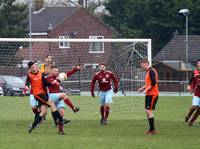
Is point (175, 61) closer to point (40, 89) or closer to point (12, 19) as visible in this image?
point (12, 19)

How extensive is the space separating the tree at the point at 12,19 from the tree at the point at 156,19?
1096 centimetres

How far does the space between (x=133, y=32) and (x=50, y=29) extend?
8.42 metres

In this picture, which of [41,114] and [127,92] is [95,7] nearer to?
[127,92]

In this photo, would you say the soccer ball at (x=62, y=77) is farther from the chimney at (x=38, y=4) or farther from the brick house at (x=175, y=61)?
the chimney at (x=38, y=4)

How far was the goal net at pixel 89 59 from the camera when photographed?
29156 millimetres

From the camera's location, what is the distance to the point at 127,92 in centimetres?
3222

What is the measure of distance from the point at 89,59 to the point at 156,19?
3783 centimetres

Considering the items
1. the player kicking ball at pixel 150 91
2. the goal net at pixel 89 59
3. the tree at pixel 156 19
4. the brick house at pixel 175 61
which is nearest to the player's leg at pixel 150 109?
the player kicking ball at pixel 150 91

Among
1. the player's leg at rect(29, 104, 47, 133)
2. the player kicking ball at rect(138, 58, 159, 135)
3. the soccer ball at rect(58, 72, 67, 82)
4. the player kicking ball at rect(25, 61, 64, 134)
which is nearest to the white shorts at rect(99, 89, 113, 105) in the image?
the soccer ball at rect(58, 72, 67, 82)

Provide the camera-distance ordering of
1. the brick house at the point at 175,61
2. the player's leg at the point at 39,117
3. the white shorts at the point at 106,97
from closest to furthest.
Answer: the player's leg at the point at 39,117
the white shorts at the point at 106,97
the brick house at the point at 175,61

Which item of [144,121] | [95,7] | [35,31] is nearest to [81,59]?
[144,121]

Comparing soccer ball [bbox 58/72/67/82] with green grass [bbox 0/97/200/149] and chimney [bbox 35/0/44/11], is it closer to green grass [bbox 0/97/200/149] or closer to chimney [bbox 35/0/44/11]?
green grass [bbox 0/97/200/149]

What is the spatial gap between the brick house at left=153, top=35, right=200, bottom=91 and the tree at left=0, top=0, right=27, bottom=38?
1246 centimetres

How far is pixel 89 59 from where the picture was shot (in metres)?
36.2
